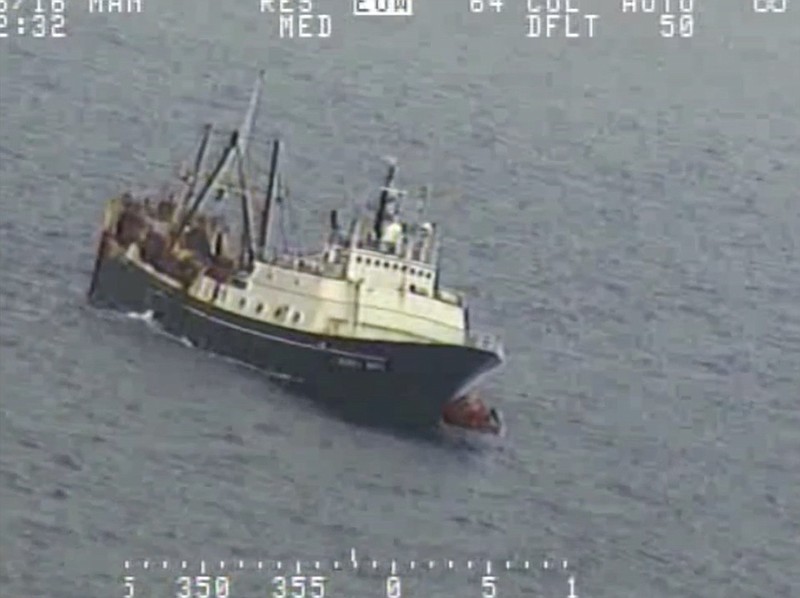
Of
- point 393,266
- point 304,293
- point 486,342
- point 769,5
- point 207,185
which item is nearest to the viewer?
point 769,5

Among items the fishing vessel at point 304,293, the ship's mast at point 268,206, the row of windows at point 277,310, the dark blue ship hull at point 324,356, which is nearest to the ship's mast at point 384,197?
the fishing vessel at point 304,293

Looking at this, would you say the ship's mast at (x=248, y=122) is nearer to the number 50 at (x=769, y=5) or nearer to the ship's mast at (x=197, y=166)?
the ship's mast at (x=197, y=166)

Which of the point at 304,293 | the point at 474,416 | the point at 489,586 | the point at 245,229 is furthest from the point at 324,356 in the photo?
the point at 489,586

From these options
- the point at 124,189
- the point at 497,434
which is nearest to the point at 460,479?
the point at 497,434

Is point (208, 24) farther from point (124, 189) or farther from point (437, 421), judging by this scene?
point (437, 421)

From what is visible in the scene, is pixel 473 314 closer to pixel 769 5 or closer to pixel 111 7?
pixel 769 5

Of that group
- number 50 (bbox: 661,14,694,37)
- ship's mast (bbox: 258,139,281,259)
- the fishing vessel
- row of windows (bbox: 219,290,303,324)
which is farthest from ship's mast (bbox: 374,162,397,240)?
number 50 (bbox: 661,14,694,37)
